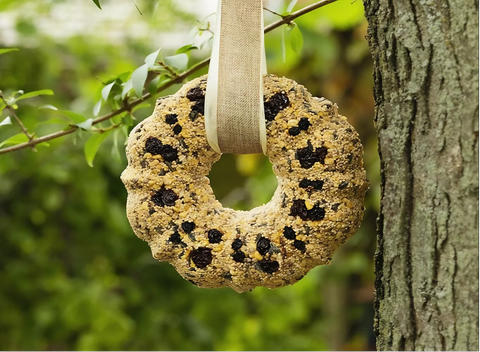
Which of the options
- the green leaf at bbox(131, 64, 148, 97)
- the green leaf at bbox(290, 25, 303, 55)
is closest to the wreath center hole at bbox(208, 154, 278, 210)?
the green leaf at bbox(290, 25, 303, 55)

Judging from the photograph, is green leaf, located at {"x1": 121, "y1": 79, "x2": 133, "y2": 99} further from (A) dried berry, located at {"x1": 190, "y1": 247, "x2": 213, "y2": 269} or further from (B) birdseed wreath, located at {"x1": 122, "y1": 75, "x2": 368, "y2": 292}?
(A) dried berry, located at {"x1": 190, "y1": 247, "x2": 213, "y2": 269}

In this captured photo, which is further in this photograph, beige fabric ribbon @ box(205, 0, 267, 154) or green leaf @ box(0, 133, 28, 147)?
green leaf @ box(0, 133, 28, 147)

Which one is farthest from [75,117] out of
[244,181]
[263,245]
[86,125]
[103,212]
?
[244,181]

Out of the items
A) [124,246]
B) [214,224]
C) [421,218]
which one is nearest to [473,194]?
[421,218]

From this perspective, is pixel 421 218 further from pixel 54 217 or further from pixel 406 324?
pixel 54 217

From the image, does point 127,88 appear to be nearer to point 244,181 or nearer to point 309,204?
point 309,204

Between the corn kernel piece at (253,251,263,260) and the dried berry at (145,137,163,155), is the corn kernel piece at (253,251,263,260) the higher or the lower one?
the lower one
